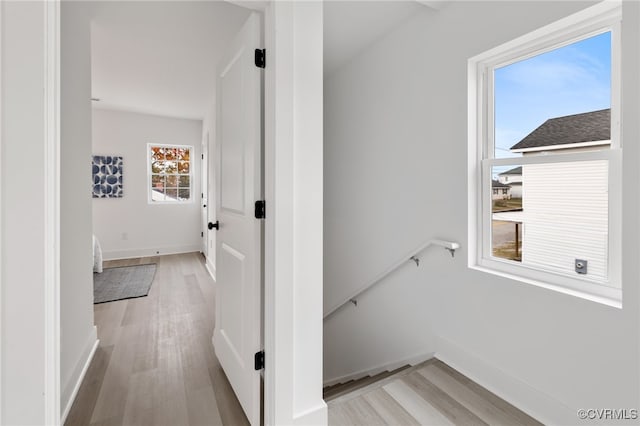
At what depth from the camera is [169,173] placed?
5.82 m

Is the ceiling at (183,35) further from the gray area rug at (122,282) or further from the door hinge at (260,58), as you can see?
the gray area rug at (122,282)

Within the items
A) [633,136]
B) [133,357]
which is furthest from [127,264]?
[633,136]

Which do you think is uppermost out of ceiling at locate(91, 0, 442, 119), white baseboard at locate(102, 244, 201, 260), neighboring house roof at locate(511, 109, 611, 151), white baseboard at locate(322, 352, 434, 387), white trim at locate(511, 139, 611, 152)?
ceiling at locate(91, 0, 442, 119)

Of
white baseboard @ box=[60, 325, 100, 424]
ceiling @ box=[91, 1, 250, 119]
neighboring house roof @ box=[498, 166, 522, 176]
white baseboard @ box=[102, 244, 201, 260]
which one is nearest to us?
white baseboard @ box=[60, 325, 100, 424]

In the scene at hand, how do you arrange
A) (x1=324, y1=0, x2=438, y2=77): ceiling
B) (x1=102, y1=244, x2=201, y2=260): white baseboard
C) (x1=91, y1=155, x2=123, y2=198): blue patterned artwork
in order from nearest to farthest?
(x1=324, y1=0, x2=438, y2=77): ceiling < (x1=91, y1=155, x2=123, y2=198): blue patterned artwork < (x1=102, y1=244, x2=201, y2=260): white baseboard

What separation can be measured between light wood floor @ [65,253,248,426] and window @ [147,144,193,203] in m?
2.92

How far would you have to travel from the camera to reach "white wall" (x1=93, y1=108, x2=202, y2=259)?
525cm

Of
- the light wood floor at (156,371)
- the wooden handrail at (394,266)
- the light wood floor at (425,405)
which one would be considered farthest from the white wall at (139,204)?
the light wood floor at (425,405)

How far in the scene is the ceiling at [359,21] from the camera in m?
2.13
